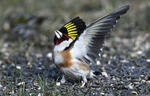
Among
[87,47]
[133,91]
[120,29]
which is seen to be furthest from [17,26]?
[133,91]

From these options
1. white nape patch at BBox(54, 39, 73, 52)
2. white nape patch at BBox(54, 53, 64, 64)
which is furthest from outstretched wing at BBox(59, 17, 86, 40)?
white nape patch at BBox(54, 53, 64, 64)

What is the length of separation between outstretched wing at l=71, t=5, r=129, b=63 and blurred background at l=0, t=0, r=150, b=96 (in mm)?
599

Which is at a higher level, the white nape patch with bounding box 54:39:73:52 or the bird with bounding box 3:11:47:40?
the bird with bounding box 3:11:47:40

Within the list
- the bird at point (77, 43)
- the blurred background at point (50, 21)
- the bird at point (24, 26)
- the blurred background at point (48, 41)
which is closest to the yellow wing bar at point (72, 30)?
the bird at point (77, 43)

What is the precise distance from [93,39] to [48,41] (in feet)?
11.4

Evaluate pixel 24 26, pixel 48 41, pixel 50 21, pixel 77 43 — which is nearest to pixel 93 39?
pixel 77 43

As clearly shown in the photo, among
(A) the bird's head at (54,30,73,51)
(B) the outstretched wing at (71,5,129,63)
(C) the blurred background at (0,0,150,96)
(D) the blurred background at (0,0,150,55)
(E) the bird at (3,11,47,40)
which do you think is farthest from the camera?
(E) the bird at (3,11,47,40)

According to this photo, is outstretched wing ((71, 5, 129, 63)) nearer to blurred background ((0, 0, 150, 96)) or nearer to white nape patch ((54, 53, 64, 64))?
white nape patch ((54, 53, 64, 64))

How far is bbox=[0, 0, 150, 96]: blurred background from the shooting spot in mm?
6115

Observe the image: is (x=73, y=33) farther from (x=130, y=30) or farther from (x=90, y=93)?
(x=130, y=30)

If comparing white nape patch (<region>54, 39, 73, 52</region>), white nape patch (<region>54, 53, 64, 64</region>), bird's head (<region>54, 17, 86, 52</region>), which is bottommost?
white nape patch (<region>54, 53, 64, 64</region>)

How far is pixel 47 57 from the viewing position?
7809mm

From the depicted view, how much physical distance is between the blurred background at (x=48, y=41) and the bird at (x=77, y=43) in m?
0.42

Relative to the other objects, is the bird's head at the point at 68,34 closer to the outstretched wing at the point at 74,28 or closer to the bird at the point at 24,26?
the outstretched wing at the point at 74,28
